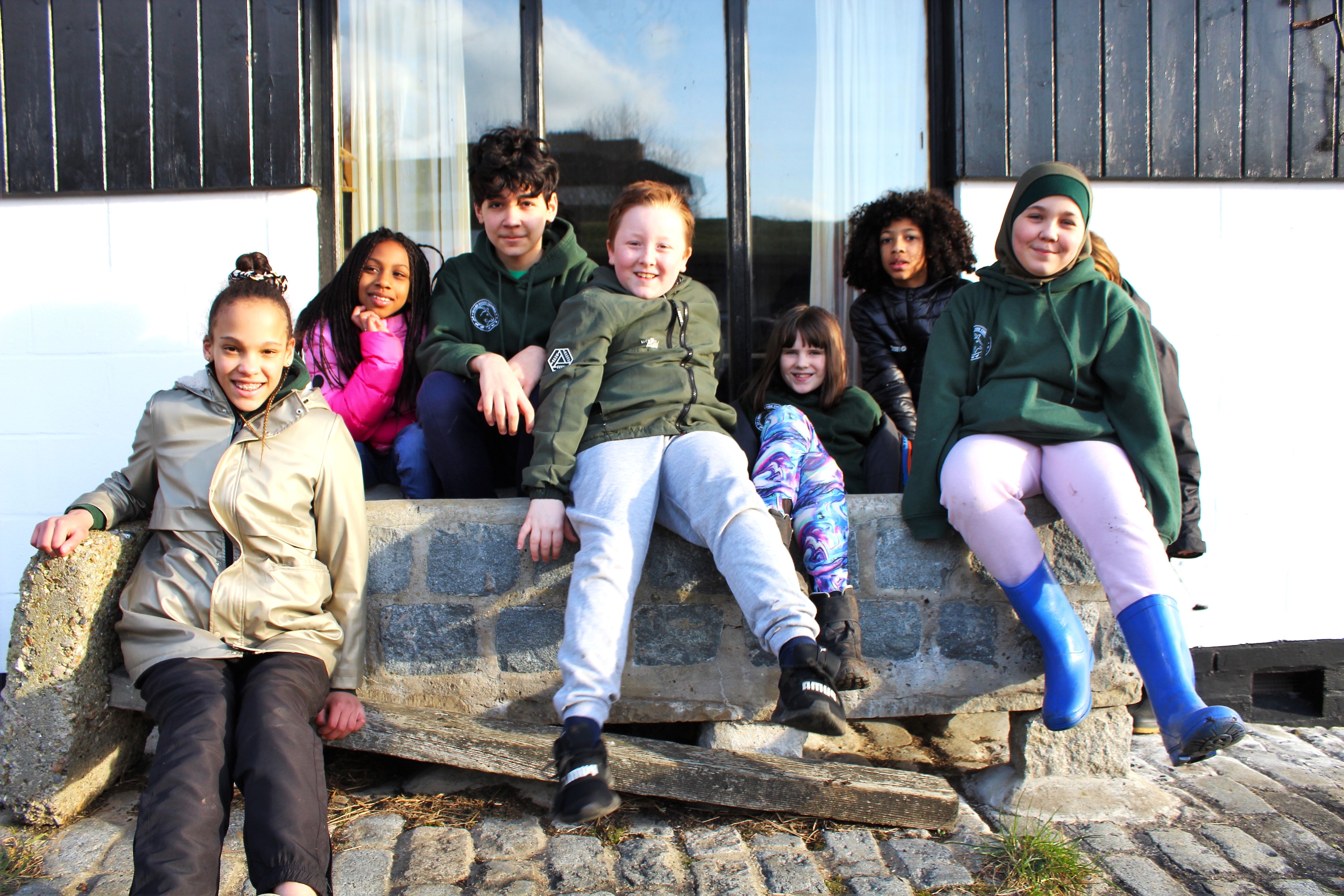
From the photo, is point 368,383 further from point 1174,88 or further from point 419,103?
point 1174,88

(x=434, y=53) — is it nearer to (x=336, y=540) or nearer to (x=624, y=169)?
(x=624, y=169)

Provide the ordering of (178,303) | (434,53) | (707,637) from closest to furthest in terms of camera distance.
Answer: (707,637)
(178,303)
(434,53)

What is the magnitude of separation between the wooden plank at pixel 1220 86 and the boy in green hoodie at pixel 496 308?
257 cm

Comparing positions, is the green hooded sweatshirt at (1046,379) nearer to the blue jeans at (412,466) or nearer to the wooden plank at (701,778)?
the wooden plank at (701,778)

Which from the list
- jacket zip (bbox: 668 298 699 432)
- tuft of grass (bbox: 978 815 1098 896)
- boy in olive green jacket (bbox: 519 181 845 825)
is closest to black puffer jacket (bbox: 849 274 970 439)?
boy in olive green jacket (bbox: 519 181 845 825)

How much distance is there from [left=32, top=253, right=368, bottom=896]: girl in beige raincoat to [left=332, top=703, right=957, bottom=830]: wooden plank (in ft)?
0.60

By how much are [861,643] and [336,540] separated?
1.47 meters

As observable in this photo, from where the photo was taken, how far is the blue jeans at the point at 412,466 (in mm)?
2766

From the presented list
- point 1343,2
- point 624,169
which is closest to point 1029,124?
point 1343,2

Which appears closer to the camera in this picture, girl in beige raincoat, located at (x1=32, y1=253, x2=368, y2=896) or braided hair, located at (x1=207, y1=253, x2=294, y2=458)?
girl in beige raincoat, located at (x1=32, y1=253, x2=368, y2=896)

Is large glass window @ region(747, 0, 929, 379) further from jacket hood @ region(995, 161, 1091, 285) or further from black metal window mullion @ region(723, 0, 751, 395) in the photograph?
jacket hood @ region(995, 161, 1091, 285)

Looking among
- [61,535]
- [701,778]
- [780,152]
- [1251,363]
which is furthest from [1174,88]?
[61,535]

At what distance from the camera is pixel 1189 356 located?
347cm

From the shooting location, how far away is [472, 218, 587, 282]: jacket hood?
2.96m
